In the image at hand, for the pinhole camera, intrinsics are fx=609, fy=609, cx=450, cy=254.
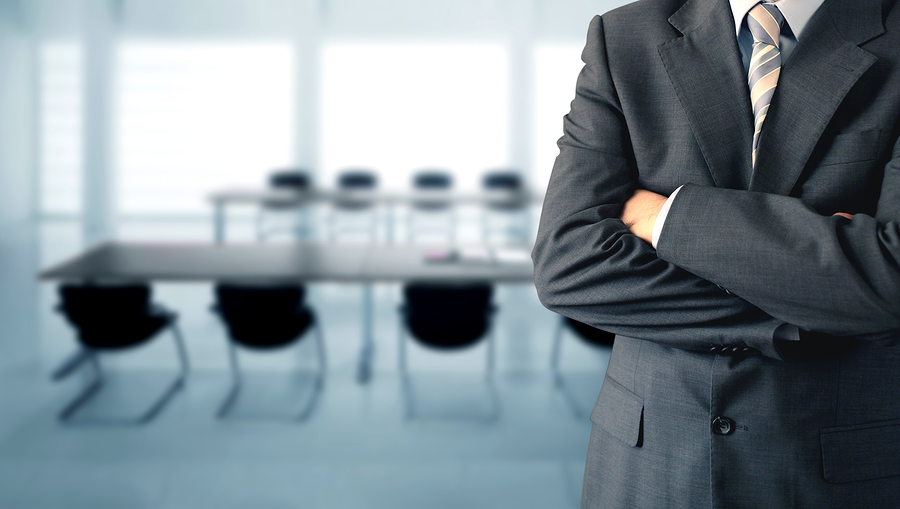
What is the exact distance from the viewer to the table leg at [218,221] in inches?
115

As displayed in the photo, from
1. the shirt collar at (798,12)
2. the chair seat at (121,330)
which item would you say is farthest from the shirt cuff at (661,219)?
the chair seat at (121,330)

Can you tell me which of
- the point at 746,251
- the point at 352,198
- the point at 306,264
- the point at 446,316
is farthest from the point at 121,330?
the point at 746,251

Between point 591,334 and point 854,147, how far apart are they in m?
2.08

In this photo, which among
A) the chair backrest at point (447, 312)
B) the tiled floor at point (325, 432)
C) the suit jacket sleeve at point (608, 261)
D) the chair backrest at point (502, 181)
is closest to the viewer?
the suit jacket sleeve at point (608, 261)

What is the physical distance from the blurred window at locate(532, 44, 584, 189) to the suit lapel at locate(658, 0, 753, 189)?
73.8 inches

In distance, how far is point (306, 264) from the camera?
2.77 m

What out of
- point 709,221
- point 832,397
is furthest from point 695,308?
Result: point 832,397

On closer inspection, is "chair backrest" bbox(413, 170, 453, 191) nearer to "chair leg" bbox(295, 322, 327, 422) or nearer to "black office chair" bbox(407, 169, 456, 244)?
"black office chair" bbox(407, 169, 456, 244)

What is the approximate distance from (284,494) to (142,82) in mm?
1967

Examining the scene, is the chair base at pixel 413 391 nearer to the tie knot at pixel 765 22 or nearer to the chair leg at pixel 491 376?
the chair leg at pixel 491 376

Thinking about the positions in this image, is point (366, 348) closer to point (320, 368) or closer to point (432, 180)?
point (320, 368)

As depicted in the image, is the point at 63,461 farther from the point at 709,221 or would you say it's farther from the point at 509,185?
the point at 709,221

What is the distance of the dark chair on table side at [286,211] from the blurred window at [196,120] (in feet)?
0.21

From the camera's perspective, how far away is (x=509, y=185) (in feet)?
9.75
